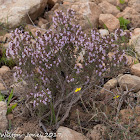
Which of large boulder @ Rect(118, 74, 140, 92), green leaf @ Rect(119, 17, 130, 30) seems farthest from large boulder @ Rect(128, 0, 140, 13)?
large boulder @ Rect(118, 74, 140, 92)

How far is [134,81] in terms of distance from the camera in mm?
3562

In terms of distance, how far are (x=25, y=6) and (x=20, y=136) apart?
3601 millimetres

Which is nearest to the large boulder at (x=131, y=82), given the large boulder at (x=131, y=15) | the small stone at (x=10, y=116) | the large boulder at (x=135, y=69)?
the large boulder at (x=135, y=69)

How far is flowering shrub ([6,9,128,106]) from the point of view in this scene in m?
2.87

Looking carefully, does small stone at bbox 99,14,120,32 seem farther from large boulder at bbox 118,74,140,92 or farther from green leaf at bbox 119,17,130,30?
large boulder at bbox 118,74,140,92

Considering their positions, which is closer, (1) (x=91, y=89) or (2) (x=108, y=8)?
(1) (x=91, y=89)

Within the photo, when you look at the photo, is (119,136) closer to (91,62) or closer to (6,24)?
(91,62)

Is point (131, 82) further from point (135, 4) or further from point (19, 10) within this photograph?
point (19, 10)

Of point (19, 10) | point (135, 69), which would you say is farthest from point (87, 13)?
point (135, 69)

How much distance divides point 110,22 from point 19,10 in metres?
2.16

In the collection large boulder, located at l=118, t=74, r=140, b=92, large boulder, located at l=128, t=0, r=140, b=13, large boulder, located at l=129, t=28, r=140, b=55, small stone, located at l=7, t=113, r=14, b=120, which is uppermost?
large boulder, located at l=128, t=0, r=140, b=13

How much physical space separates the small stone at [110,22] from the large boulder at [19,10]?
1572 mm

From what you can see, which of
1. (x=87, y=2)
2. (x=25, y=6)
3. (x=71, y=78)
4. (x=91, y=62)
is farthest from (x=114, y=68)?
(x=25, y=6)

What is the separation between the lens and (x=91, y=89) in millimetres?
3600
